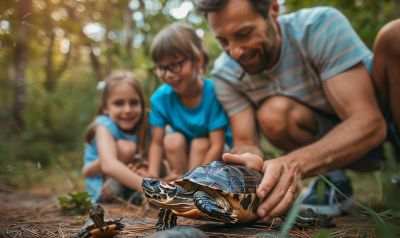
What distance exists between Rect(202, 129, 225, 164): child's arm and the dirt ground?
665mm

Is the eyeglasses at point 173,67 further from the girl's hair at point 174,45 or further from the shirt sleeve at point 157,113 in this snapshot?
the shirt sleeve at point 157,113

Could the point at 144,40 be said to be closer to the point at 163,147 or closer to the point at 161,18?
the point at 161,18

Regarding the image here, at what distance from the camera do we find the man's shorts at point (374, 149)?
2.76 meters

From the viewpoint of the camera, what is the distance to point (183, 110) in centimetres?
345

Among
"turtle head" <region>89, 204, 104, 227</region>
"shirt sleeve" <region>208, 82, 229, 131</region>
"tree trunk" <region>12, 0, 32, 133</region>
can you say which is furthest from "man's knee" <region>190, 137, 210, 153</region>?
"tree trunk" <region>12, 0, 32, 133</region>

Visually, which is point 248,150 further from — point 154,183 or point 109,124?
point 109,124

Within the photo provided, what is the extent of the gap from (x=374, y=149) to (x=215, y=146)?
1.29m

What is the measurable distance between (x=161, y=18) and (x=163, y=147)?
6.99 ft

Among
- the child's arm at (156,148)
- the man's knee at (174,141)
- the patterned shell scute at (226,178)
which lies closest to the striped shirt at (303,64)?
the man's knee at (174,141)

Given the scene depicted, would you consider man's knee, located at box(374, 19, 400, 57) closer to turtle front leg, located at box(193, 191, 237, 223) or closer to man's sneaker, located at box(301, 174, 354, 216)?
man's sneaker, located at box(301, 174, 354, 216)

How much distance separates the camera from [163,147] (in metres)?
3.53

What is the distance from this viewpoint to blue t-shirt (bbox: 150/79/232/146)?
3336 millimetres

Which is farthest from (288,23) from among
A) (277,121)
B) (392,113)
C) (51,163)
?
(51,163)

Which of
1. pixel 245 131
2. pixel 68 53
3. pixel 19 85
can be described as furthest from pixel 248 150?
pixel 19 85
